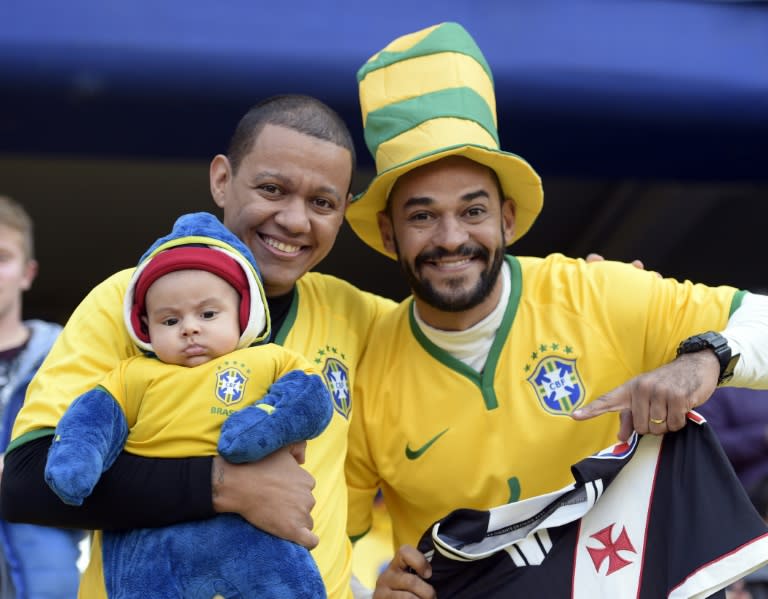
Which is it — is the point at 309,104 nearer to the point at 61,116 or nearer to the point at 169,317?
the point at 169,317

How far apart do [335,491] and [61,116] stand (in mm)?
3064

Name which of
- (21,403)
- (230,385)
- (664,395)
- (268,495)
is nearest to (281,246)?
(230,385)

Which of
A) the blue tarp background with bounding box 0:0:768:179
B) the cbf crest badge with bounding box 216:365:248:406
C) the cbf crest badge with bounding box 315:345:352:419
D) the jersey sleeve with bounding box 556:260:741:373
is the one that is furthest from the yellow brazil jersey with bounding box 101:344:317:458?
the blue tarp background with bounding box 0:0:768:179

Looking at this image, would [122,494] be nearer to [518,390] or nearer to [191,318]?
[191,318]

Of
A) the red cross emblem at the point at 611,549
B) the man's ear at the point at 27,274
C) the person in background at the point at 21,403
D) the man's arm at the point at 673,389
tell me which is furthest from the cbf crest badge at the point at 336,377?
the man's ear at the point at 27,274

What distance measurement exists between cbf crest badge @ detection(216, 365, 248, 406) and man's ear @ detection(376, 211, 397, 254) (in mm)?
948

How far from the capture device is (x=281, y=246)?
102 inches

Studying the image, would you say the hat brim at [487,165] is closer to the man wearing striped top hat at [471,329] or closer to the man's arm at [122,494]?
the man wearing striped top hat at [471,329]

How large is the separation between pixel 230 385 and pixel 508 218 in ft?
3.84

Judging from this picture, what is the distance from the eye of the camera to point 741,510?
2400 millimetres

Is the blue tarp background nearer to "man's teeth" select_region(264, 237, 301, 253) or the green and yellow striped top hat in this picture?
the green and yellow striped top hat

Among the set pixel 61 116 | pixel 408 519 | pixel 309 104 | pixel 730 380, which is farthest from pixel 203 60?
pixel 730 380

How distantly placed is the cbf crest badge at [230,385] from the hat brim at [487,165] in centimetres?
86

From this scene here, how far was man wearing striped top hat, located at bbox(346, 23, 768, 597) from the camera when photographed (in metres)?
2.74
